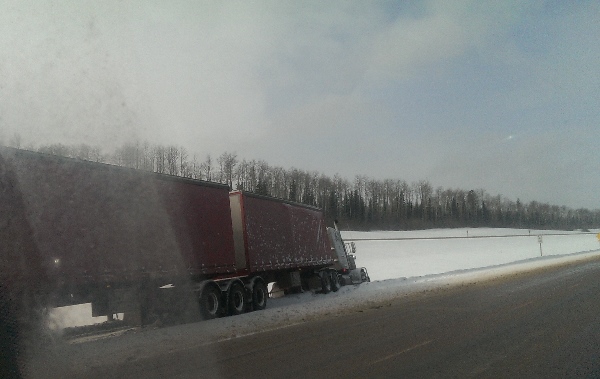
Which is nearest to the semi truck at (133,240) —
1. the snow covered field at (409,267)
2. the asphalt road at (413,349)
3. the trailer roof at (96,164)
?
the trailer roof at (96,164)

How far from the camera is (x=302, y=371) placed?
7.49 metres

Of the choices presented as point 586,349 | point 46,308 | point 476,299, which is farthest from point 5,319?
A: point 476,299

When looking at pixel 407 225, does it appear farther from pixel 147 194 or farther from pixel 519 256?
pixel 147 194

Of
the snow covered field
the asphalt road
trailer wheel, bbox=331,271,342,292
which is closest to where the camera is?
the asphalt road

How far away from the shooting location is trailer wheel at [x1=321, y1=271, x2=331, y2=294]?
1002 inches

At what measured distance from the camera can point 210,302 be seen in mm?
15516

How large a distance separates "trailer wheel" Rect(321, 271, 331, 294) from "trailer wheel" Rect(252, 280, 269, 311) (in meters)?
6.74

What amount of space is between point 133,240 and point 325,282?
14.5 meters

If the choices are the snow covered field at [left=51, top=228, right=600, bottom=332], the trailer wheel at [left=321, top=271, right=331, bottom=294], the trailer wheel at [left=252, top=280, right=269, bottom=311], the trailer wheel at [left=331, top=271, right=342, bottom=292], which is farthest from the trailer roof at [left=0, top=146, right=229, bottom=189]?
the trailer wheel at [left=331, top=271, right=342, bottom=292]

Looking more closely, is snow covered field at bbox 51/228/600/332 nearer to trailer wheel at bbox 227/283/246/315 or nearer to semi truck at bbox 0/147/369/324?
trailer wheel at bbox 227/283/246/315

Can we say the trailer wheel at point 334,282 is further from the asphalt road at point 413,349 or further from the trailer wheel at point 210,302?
the asphalt road at point 413,349

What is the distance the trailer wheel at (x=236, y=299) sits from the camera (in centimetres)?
1659

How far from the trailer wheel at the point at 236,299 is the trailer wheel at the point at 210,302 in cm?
72

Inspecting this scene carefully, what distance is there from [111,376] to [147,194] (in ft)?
21.2
